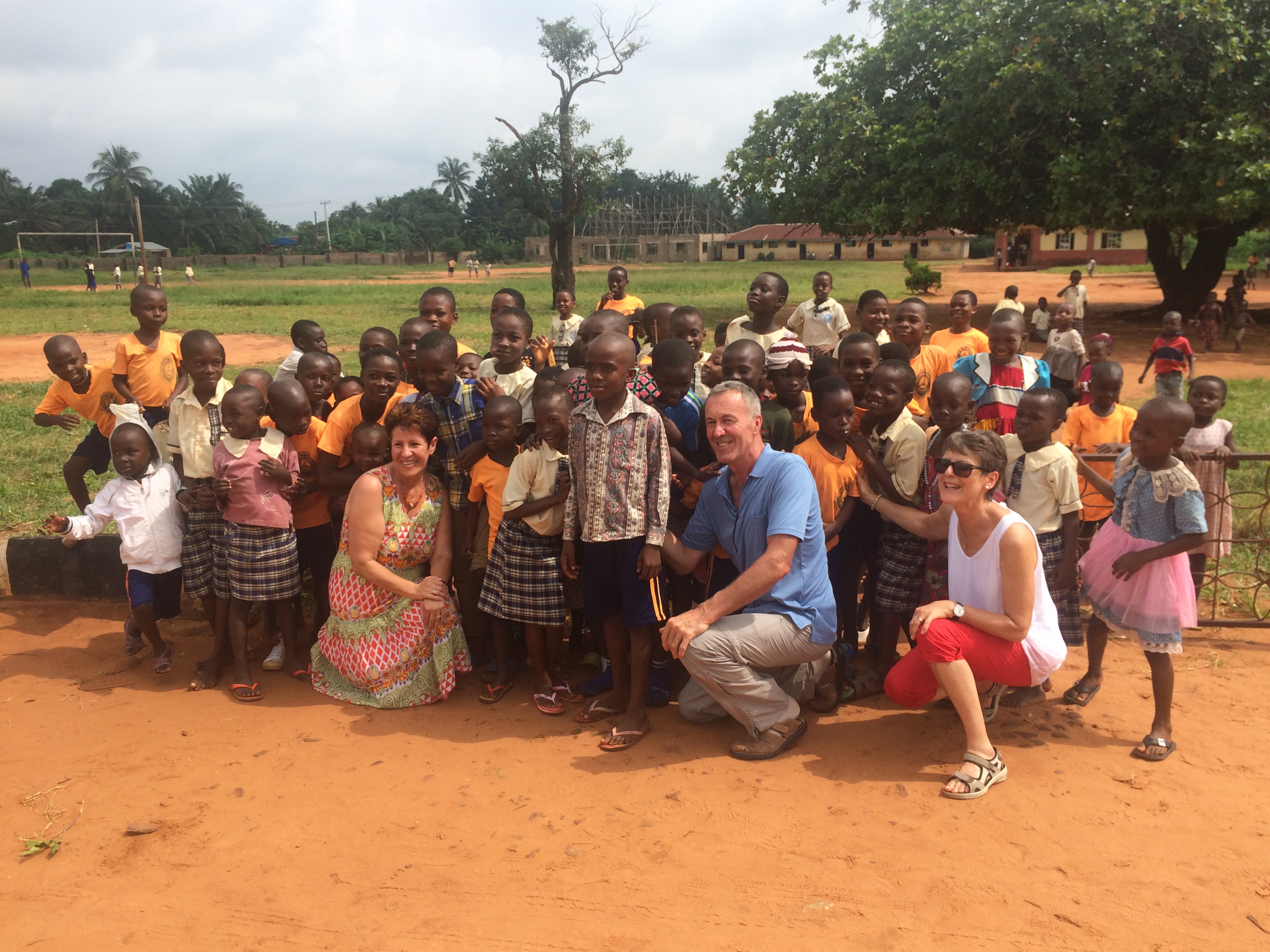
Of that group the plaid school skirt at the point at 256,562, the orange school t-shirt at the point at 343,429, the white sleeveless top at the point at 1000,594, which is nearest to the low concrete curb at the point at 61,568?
the plaid school skirt at the point at 256,562

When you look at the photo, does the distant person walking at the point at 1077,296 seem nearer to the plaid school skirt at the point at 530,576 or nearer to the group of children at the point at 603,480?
the group of children at the point at 603,480

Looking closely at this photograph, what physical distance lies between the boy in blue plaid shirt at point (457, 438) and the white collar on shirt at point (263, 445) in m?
0.66

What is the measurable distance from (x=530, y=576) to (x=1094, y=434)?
3210 mm

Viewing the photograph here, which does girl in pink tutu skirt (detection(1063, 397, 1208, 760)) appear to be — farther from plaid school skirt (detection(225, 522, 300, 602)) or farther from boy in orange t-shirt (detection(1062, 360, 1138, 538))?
plaid school skirt (detection(225, 522, 300, 602))

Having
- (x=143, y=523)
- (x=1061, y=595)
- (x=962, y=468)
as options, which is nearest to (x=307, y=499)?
(x=143, y=523)

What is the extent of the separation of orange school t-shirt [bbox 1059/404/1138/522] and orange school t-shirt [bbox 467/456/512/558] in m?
3.06

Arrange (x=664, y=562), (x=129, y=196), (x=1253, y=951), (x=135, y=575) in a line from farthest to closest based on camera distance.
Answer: (x=129, y=196)
(x=135, y=575)
(x=664, y=562)
(x=1253, y=951)

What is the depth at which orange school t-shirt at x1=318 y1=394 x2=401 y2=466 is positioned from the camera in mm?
4535

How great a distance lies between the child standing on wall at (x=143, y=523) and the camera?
14.7 ft

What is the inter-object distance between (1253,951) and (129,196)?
85822 millimetres

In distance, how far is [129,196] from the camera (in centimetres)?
7306

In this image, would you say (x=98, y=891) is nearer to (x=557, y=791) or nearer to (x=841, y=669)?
(x=557, y=791)

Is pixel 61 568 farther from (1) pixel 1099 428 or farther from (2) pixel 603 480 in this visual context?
(1) pixel 1099 428

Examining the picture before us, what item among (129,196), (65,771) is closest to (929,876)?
(65,771)
